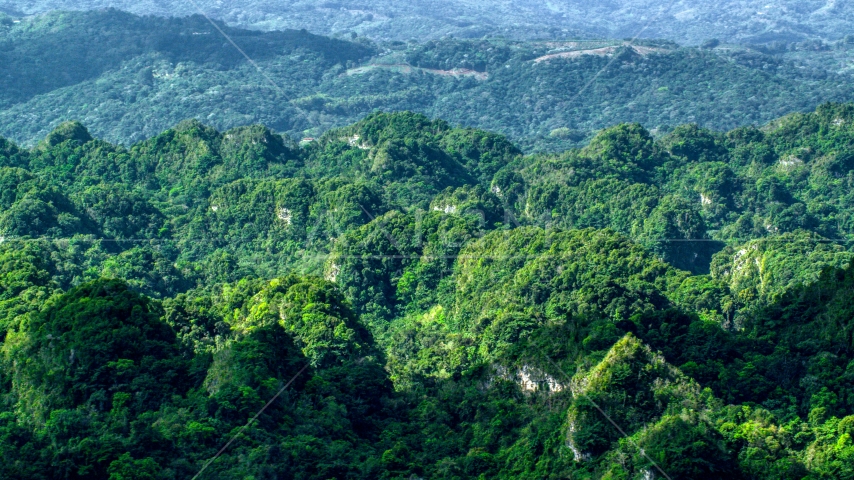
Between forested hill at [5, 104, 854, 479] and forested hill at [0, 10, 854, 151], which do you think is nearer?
forested hill at [5, 104, 854, 479]

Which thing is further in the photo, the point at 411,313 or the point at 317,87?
the point at 317,87

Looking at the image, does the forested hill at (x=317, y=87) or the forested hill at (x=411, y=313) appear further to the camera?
the forested hill at (x=317, y=87)

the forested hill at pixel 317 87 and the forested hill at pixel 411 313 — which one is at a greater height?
the forested hill at pixel 411 313

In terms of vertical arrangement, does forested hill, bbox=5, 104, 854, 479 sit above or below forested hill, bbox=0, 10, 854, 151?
above

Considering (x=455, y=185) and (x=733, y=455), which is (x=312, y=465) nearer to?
(x=733, y=455)

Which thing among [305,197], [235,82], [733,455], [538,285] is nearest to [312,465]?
[733,455]
